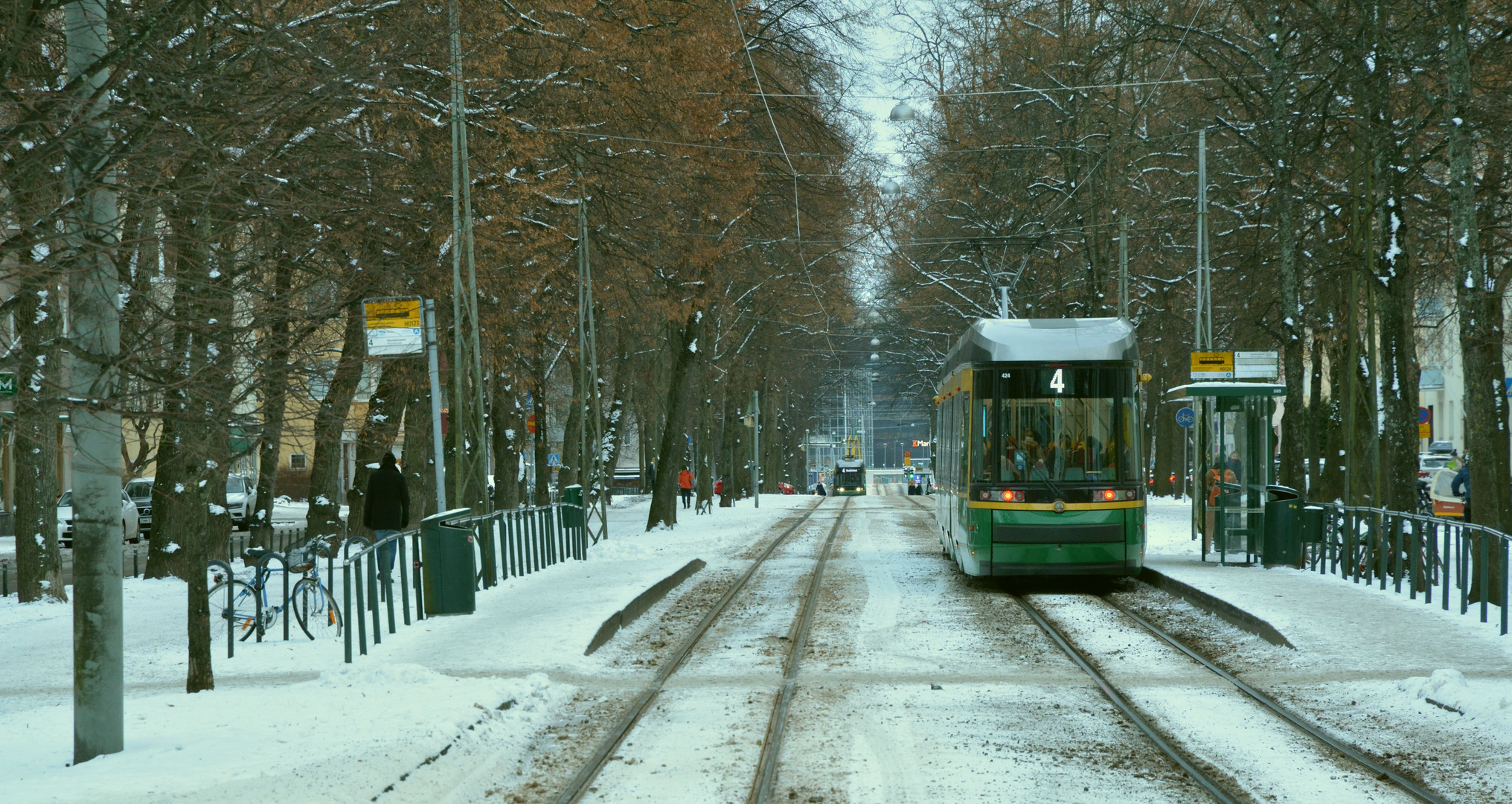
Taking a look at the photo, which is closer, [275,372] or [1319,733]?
[1319,733]

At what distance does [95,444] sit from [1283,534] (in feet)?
51.7

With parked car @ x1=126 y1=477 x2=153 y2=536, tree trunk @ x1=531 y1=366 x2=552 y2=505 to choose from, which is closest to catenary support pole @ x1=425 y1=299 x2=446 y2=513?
tree trunk @ x1=531 y1=366 x2=552 y2=505

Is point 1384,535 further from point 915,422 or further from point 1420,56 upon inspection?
point 915,422

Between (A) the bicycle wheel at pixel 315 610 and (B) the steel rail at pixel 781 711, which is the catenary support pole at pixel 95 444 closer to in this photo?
(B) the steel rail at pixel 781 711

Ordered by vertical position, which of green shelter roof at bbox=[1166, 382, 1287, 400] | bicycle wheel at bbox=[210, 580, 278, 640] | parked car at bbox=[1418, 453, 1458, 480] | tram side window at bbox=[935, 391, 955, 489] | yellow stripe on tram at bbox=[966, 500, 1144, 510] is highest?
green shelter roof at bbox=[1166, 382, 1287, 400]

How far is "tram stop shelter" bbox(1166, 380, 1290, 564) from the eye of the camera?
2019 centimetres

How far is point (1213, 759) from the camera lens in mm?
8164

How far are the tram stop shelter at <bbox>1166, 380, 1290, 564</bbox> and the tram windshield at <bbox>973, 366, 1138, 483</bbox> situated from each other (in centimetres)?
273

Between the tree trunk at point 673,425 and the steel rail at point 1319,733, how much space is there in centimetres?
2032

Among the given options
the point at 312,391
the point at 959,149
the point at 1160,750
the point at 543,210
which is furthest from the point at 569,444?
the point at 1160,750

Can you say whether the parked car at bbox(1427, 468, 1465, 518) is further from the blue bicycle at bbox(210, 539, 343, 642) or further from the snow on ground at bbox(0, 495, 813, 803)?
the blue bicycle at bbox(210, 539, 343, 642)

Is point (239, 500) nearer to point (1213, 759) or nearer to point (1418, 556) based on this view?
point (1418, 556)

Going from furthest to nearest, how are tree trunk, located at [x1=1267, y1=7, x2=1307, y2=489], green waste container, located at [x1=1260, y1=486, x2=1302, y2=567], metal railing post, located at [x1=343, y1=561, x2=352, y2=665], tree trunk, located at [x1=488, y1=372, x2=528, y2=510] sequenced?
tree trunk, located at [x1=488, y1=372, x2=528, y2=510] < tree trunk, located at [x1=1267, y1=7, x2=1307, y2=489] < green waste container, located at [x1=1260, y1=486, x2=1302, y2=567] < metal railing post, located at [x1=343, y1=561, x2=352, y2=665]

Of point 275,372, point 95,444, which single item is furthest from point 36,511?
point 95,444
